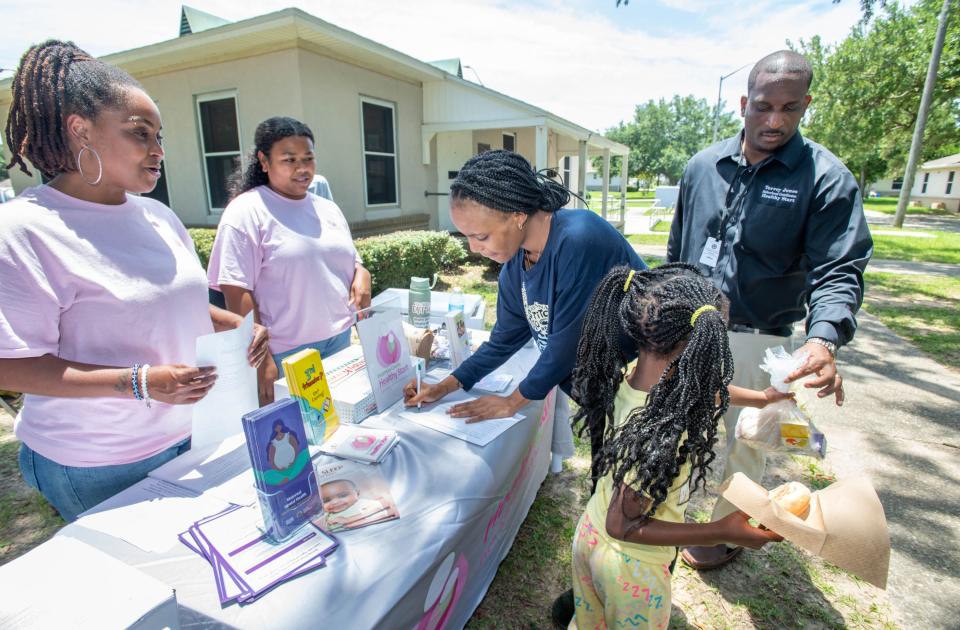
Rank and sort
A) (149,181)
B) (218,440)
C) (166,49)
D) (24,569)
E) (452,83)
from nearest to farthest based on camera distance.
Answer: (24,569) < (149,181) < (218,440) < (166,49) < (452,83)

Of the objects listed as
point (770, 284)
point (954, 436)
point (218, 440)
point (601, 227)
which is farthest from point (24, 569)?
point (954, 436)

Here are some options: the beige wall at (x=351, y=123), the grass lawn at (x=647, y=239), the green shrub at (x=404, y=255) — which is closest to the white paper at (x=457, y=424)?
the green shrub at (x=404, y=255)

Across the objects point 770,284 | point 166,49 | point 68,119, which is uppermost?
point 166,49

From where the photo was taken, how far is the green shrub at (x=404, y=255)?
20.5ft

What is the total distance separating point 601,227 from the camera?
1.71 m

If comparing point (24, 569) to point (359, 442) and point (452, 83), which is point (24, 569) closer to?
point (359, 442)

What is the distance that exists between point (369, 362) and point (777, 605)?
2.03 m

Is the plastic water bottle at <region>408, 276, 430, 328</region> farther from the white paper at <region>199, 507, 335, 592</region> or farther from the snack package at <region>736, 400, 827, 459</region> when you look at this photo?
the snack package at <region>736, 400, 827, 459</region>

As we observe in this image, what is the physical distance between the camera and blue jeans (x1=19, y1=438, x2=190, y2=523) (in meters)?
1.32

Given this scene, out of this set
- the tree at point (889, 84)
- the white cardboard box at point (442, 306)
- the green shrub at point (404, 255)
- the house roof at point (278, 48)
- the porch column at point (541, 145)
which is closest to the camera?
the white cardboard box at point (442, 306)

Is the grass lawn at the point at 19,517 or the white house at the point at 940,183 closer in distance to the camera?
the grass lawn at the point at 19,517

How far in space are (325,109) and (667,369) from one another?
6827 millimetres

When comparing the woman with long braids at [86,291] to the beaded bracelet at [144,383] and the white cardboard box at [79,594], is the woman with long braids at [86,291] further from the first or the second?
the white cardboard box at [79,594]

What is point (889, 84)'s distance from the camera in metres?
19.2
